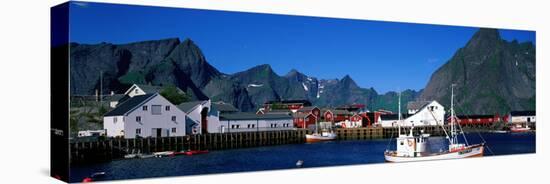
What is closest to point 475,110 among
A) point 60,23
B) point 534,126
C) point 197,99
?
point 534,126

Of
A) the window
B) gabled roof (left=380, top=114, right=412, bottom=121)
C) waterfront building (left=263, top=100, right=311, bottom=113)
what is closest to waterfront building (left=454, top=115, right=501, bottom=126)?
gabled roof (left=380, top=114, right=412, bottom=121)

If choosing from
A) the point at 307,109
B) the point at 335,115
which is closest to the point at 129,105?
the point at 307,109

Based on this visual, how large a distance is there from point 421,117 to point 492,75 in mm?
2231

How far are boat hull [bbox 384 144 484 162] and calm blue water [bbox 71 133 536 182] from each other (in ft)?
0.50

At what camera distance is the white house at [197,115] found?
41.9 ft

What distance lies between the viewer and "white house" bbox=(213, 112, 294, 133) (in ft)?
44.4

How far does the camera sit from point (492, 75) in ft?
53.9

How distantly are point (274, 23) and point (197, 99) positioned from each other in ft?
6.19

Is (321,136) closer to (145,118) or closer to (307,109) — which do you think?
(307,109)

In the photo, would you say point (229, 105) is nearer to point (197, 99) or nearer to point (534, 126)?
point (197, 99)

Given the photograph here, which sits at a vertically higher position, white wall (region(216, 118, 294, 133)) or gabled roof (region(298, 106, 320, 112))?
gabled roof (region(298, 106, 320, 112))

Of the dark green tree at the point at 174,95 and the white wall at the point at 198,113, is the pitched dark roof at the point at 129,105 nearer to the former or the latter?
the dark green tree at the point at 174,95

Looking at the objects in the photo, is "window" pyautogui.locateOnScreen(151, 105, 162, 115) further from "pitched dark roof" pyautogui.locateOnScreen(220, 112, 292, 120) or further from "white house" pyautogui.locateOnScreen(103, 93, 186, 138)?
"pitched dark roof" pyautogui.locateOnScreen(220, 112, 292, 120)

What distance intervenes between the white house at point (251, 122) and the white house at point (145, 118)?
3.03ft
